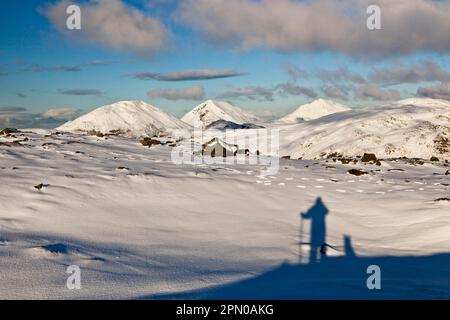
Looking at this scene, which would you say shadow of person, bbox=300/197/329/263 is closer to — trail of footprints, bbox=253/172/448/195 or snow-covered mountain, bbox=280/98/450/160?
trail of footprints, bbox=253/172/448/195

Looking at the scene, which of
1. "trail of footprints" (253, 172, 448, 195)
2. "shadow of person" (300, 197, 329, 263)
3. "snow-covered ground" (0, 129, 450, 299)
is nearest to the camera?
"snow-covered ground" (0, 129, 450, 299)

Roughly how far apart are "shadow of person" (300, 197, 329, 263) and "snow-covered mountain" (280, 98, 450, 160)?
1970 inches

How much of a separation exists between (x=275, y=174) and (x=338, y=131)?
224ft

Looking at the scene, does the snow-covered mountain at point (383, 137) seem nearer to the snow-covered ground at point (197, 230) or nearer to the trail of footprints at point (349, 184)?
the trail of footprints at point (349, 184)

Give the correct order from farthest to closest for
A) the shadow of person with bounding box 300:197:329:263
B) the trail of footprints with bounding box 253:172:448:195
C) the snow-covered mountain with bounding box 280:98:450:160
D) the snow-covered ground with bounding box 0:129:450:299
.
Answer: the snow-covered mountain with bounding box 280:98:450:160 < the trail of footprints with bounding box 253:172:448:195 < the shadow of person with bounding box 300:197:329:263 < the snow-covered ground with bounding box 0:129:450:299

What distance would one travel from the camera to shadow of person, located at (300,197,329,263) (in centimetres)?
1120

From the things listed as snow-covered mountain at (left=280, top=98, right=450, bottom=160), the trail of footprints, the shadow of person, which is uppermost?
snow-covered mountain at (left=280, top=98, right=450, bottom=160)

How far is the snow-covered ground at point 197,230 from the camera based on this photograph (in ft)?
27.2

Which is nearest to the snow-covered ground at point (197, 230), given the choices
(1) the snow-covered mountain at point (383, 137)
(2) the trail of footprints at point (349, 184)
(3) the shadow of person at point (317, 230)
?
(2) the trail of footprints at point (349, 184)

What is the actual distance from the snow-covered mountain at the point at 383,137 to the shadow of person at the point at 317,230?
164 ft

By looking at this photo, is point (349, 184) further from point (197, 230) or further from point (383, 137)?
point (383, 137)

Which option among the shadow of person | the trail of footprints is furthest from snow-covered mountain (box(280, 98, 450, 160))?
the shadow of person

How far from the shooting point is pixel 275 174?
23.8 m
